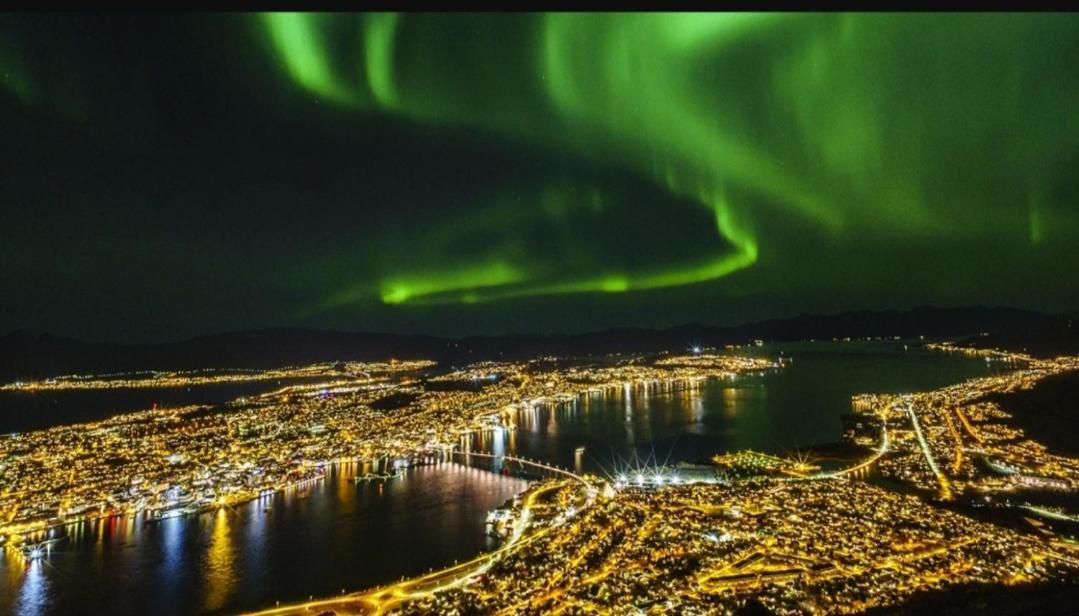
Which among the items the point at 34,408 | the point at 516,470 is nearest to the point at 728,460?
the point at 516,470

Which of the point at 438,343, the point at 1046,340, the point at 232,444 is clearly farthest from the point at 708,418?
the point at 438,343

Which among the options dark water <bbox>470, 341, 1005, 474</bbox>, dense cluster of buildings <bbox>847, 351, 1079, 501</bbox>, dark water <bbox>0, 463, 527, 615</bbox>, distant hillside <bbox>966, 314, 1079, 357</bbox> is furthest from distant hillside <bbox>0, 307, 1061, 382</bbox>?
dark water <bbox>0, 463, 527, 615</bbox>

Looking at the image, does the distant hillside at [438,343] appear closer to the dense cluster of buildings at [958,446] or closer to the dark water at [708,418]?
the dark water at [708,418]

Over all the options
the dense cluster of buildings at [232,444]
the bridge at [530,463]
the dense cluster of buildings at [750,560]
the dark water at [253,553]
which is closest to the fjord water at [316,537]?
Result: the dark water at [253,553]

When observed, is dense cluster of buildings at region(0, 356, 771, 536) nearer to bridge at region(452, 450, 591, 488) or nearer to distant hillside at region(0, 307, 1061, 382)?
bridge at region(452, 450, 591, 488)

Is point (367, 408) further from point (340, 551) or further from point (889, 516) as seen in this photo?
point (889, 516)

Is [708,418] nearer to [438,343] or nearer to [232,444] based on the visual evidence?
[232,444]
